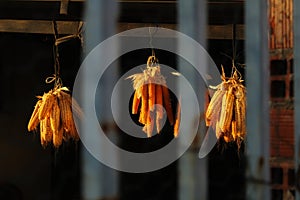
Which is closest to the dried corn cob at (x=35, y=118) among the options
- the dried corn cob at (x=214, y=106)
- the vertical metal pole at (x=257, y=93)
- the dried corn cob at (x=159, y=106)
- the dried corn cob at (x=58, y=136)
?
the dried corn cob at (x=58, y=136)

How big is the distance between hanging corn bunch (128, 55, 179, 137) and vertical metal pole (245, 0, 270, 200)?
1.36m

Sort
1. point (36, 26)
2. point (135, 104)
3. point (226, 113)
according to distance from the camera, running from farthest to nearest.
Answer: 1. point (36, 26)
2. point (135, 104)
3. point (226, 113)

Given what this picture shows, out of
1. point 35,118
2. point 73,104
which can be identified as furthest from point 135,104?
point 35,118

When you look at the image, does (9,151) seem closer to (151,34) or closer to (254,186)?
(151,34)

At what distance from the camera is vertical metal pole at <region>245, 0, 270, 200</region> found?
1.12 metres

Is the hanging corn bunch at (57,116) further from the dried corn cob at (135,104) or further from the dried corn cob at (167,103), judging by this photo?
the dried corn cob at (167,103)

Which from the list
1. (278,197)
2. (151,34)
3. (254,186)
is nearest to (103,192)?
(254,186)

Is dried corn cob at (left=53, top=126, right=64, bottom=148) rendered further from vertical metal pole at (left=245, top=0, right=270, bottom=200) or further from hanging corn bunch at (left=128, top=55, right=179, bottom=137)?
vertical metal pole at (left=245, top=0, right=270, bottom=200)

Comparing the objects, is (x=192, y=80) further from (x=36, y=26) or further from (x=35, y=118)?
(x=36, y=26)

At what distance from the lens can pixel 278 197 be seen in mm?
1569

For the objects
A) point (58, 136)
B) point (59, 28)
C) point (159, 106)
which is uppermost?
point (59, 28)

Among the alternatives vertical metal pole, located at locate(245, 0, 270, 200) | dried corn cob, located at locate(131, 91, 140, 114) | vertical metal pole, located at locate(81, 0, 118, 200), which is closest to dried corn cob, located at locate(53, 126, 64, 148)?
dried corn cob, located at locate(131, 91, 140, 114)

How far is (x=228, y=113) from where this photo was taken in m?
2.28

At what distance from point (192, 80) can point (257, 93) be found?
14cm
